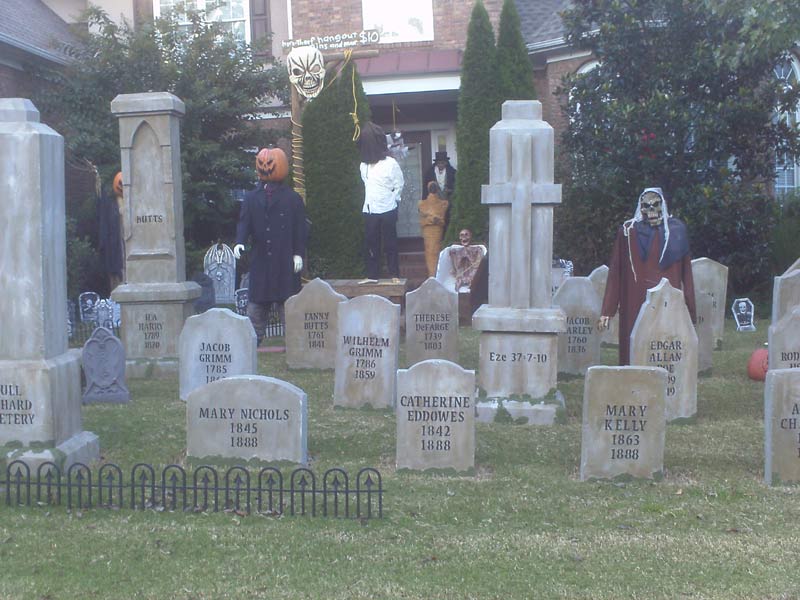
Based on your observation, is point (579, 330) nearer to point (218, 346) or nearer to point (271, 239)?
point (218, 346)

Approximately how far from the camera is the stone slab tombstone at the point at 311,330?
38.7ft

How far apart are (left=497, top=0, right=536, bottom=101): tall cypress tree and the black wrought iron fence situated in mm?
11249

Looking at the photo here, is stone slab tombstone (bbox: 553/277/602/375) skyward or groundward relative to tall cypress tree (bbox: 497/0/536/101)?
groundward

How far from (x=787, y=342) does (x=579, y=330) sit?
96.7 inches

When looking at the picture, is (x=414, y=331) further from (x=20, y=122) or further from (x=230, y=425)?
(x=20, y=122)

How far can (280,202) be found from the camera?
13.0 m

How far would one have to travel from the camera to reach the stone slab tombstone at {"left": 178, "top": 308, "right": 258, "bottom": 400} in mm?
9586

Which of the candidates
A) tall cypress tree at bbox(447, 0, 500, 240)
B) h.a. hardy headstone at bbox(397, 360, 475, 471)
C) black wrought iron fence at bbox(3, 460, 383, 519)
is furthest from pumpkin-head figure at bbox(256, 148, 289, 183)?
black wrought iron fence at bbox(3, 460, 383, 519)

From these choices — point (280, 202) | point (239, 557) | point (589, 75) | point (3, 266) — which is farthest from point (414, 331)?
point (589, 75)

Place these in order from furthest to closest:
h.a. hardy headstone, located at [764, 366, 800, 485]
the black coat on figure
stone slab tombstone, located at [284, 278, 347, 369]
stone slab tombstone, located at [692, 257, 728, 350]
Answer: the black coat on figure → stone slab tombstone, located at [692, 257, 728, 350] → stone slab tombstone, located at [284, 278, 347, 369] → h.a. hardy headstone, located at [764, 366, 800, 485]

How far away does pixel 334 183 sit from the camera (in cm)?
1711

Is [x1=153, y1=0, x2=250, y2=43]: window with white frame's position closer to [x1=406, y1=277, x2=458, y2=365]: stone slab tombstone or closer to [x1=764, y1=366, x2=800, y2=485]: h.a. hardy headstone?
[x1=406, y1=277, x2=458, y2=365]: stone slab tombstone

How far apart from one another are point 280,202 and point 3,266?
19.5 feet

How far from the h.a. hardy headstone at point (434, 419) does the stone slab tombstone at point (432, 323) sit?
12.8ft
